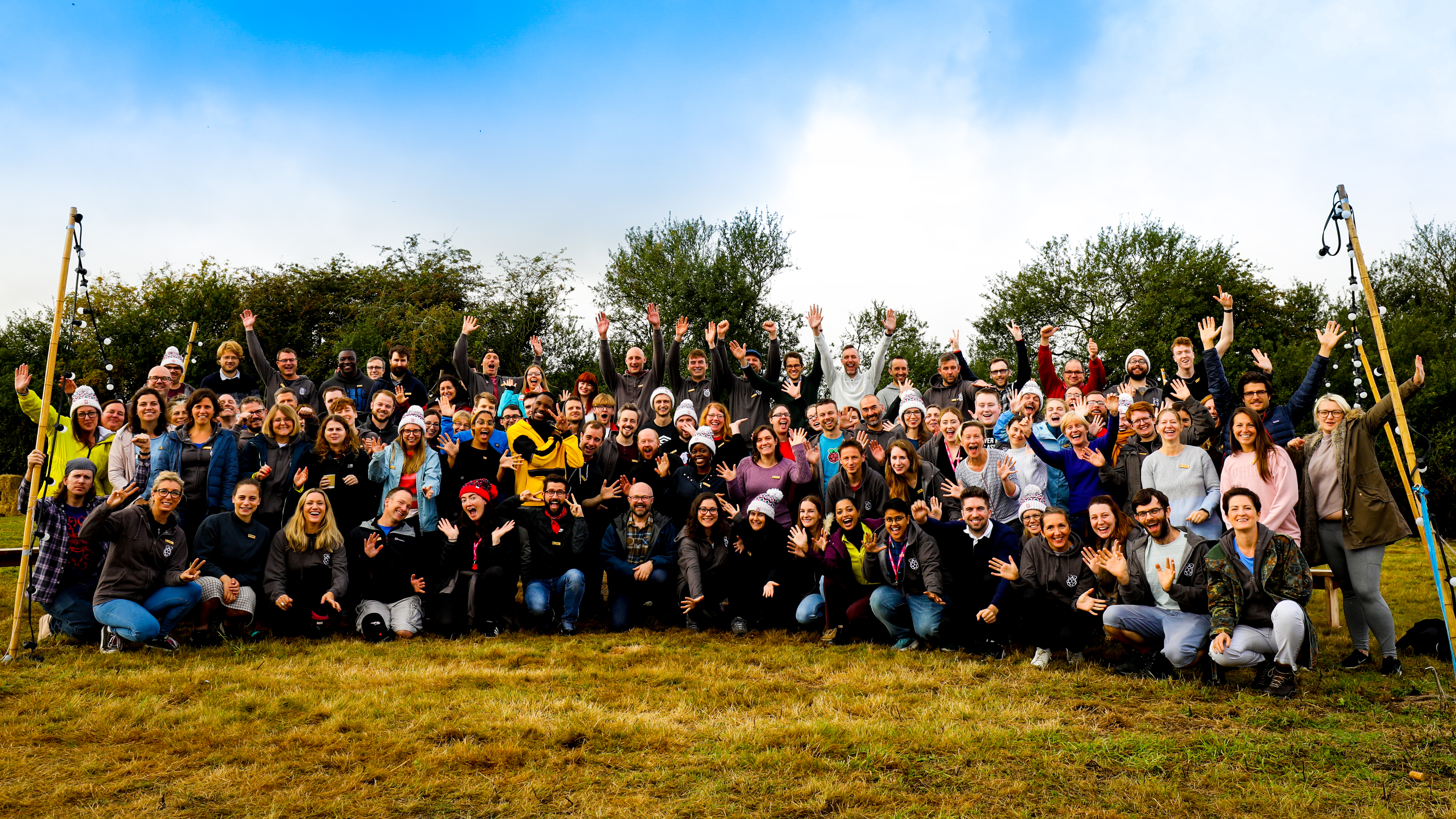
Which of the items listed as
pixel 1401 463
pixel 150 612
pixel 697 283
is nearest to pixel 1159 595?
pixel 1401 463

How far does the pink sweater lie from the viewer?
21.9 feet

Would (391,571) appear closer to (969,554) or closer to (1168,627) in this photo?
(969,554)

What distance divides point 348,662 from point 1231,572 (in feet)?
21.0

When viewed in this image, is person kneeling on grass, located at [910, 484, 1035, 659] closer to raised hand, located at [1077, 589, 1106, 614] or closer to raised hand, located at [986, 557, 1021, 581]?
raised hand, located at [986, 557, 1021, 581]

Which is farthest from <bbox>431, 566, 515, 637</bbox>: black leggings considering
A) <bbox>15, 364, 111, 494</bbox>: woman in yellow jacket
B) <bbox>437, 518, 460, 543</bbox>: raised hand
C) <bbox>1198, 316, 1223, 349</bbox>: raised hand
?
Answer: <bbox>1198, 316, 1223, 349</bbox>: raised hand

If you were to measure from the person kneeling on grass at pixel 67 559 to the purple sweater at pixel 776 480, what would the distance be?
533cm

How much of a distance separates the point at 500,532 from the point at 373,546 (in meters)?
1.09

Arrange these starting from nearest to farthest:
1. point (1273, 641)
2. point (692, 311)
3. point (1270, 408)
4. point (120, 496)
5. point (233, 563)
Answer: point (1273, 641) < point (120, 496) < point (233, 563) < point (1270, 408) < point (692, 311)

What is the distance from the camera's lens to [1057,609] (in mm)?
6988

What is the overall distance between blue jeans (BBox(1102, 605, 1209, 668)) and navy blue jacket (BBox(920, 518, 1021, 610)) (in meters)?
1.02

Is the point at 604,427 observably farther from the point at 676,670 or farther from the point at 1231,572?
the point at 1231,572

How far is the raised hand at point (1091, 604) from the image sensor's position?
6656 millimetres

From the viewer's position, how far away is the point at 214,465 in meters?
7.93

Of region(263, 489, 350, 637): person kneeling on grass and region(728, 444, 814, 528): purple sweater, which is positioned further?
region(728, 444, 814, 528): purple sweater
